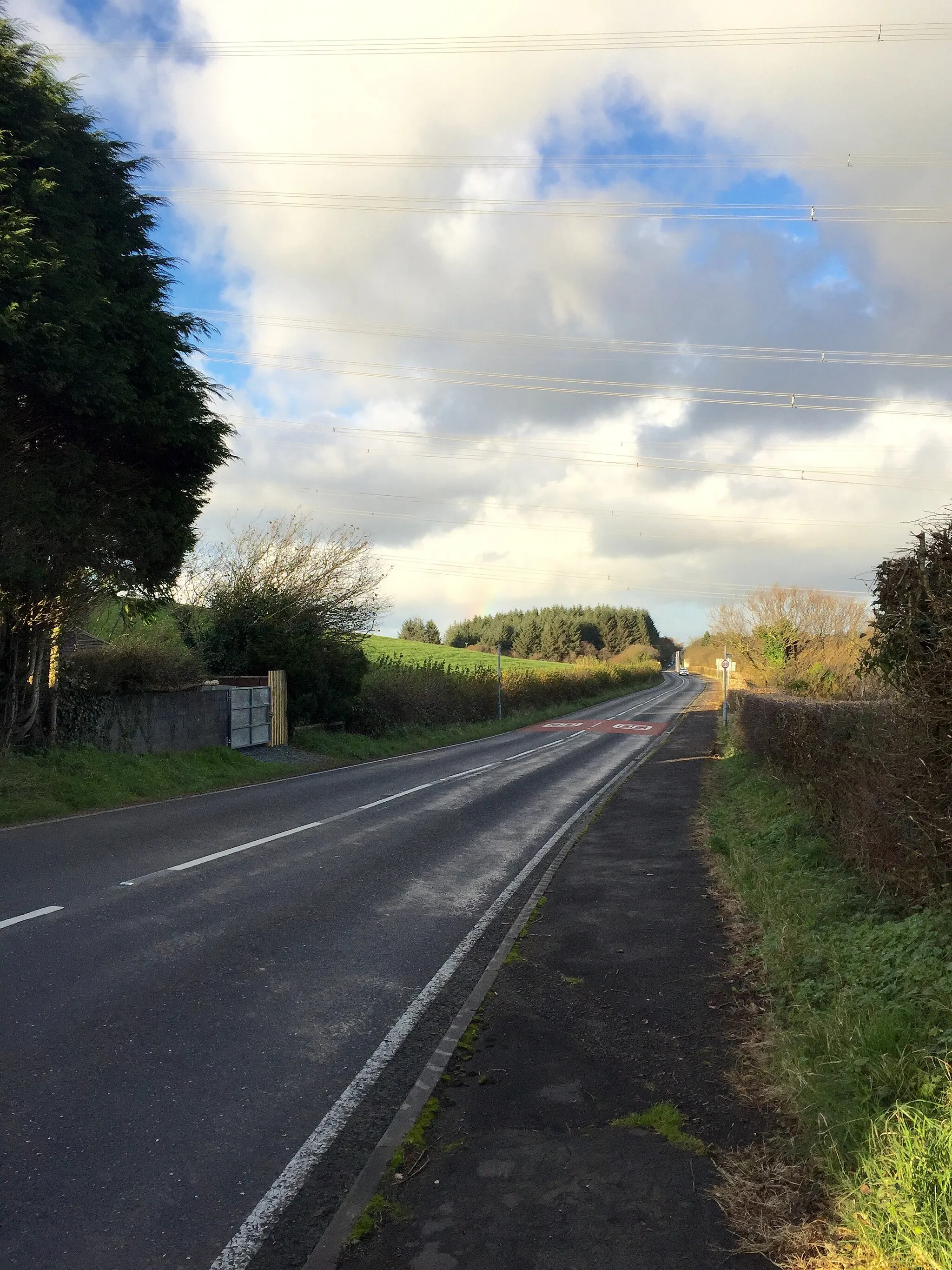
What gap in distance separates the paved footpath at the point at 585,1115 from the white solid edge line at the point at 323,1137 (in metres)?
0.40

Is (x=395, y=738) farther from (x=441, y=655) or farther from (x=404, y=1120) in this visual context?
(x=441, y=655)

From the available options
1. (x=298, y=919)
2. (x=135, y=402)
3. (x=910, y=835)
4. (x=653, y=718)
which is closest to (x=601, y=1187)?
(x=910, y=835)

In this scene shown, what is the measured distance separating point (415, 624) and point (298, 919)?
103164 mm

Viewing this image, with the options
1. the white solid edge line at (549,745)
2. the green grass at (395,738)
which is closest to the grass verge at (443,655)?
the green grass at (395,738)

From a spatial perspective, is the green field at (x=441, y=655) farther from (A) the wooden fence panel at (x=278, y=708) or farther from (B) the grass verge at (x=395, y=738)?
(A) the wooden fence panel at (x=278, y=708)

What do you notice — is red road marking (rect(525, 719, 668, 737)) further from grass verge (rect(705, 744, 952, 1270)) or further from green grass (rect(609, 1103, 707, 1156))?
green grass (rect(609, 1103, 707, 1156))

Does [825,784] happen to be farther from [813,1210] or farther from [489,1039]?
[813,1210]

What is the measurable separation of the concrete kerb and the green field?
44.0 m

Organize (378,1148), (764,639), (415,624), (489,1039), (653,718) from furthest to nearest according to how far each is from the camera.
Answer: (415,624) < (653,718) < (764,639) < (489,1039) < (378,1148)

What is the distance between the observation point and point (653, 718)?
49438 millimetres

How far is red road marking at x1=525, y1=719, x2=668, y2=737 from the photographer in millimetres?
38656

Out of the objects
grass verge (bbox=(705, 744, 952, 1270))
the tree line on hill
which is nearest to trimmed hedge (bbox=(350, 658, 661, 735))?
grass verge (bbox=(705, 744, 952, 1270))

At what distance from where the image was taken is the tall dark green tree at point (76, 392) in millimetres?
12922

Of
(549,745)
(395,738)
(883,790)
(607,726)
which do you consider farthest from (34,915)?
(607,726)
